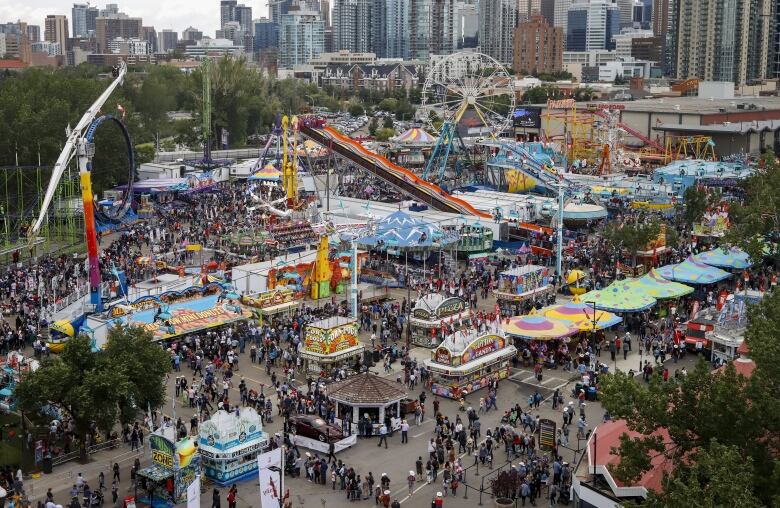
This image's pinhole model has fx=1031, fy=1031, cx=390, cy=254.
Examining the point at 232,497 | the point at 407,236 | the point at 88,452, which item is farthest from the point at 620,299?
the point at 88,452

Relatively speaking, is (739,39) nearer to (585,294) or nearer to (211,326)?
(585,294)

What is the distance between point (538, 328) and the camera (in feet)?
117

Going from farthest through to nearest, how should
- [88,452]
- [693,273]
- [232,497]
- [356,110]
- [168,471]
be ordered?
[356,110]
[693,273]
[88,452]
[168,471]
[232,497]

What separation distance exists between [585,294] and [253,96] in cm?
6535

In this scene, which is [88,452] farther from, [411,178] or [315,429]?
[411,178]

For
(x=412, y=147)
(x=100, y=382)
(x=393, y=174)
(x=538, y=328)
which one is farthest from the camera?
(x=412, y=147)

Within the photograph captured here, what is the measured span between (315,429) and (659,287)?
18.8 metres

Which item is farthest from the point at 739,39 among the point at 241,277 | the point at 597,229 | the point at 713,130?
the point at 241,277

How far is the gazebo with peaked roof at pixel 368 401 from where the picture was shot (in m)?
29.0

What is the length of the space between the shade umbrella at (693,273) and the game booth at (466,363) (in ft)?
41.9

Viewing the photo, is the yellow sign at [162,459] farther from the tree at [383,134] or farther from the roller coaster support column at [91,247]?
the tree at [383,134]

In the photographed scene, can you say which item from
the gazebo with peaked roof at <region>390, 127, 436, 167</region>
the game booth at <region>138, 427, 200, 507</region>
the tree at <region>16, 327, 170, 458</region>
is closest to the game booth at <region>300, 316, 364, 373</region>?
the tree at <region>16, 327, 170, 458</region>

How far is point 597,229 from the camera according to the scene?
58.3 meters

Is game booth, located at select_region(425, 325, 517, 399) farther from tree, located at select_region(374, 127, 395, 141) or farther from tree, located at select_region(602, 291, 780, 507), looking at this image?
tree, located at select_region(374, 127, 395, 141)
